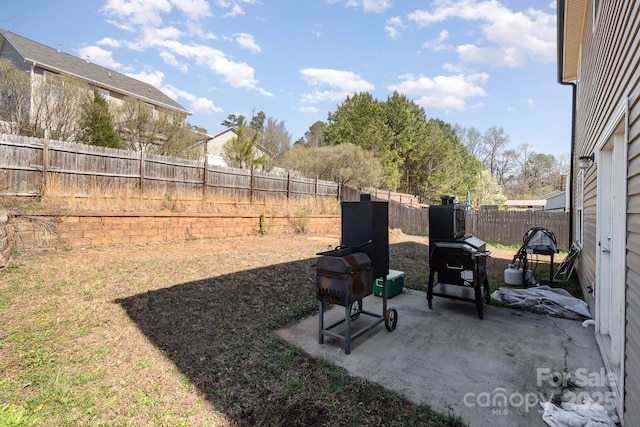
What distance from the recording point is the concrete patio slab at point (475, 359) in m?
2.28

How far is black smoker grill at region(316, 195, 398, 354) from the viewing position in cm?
297

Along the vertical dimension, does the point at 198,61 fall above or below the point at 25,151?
above

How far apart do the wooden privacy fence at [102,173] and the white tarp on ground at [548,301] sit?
342 inches

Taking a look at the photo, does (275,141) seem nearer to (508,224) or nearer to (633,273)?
(508,224)

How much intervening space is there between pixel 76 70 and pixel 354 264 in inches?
810

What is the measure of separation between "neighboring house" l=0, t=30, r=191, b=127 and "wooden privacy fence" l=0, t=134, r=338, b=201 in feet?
22.3

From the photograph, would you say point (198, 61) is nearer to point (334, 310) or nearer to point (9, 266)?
point (9, 266)

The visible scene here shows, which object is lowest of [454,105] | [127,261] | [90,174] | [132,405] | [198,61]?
[132,405]

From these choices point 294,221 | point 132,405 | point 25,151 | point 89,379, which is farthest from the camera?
point 294,221

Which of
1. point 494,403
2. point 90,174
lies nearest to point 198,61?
point 90,174

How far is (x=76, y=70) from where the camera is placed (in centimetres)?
1630

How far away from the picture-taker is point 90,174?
766cm

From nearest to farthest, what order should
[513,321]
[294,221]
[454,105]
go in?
[513,321] → [294,221] → [454,105]

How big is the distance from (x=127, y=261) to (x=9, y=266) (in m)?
1.48
